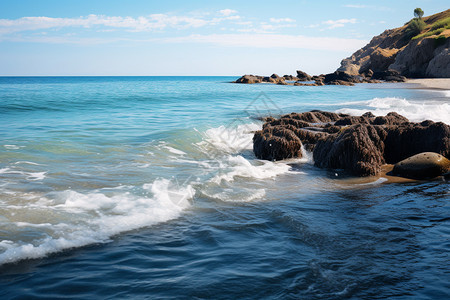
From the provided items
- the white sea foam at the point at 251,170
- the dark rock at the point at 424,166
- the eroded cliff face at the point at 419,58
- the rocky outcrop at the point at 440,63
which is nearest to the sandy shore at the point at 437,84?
the rocky outcrop at the point at 440,63

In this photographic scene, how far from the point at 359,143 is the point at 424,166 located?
134 centimetres

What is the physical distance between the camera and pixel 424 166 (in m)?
7.50

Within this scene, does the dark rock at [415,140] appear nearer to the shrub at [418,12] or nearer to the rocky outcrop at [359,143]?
the rocky outcrop at [359,143]

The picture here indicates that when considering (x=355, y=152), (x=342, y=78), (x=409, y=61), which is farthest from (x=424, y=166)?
(x=342, y=78)

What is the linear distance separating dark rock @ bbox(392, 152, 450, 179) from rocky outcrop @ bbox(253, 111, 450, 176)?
477 mm

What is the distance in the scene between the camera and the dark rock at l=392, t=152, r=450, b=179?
295 inches

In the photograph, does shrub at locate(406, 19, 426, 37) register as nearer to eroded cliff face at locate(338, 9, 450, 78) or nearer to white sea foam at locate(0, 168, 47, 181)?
eroded cliff face at locate(338, 9, 450, 78)

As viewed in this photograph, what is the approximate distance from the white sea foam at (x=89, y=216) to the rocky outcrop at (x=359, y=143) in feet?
11.5

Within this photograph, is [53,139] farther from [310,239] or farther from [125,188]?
[310,239]

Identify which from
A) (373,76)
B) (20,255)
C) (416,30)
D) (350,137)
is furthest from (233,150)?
(416,30)

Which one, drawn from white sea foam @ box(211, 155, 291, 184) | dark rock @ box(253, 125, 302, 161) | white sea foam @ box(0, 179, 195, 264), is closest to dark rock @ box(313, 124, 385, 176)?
dark rock @ box(253, 125, 302, 161)

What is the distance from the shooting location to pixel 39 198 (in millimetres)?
6031

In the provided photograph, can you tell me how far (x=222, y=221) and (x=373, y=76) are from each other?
71185 millimetres

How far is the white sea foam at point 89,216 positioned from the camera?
4270mm
